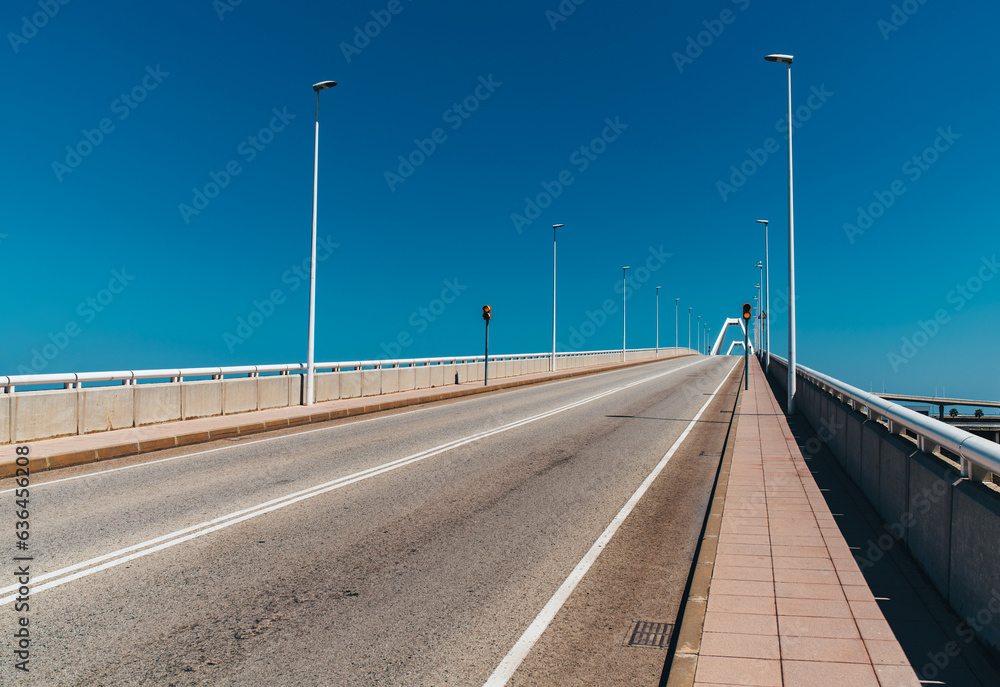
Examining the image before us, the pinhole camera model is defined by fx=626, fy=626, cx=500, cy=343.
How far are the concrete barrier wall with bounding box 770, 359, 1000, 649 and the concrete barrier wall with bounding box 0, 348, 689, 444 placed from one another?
44.1 ft

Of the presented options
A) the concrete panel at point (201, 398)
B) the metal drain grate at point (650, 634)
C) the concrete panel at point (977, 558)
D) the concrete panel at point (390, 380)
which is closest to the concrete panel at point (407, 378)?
the concrete panel at point (390, 380)

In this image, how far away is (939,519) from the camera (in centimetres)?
479

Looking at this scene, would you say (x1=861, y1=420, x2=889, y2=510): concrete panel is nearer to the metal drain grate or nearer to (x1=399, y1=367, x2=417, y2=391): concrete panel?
the metal drain grate

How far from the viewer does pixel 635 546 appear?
640 cm

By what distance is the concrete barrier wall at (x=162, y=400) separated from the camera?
11.7 meters

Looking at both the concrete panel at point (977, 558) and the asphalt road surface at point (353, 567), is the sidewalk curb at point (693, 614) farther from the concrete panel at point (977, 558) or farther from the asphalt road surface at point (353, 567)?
the concrete panel at point (977, 558)

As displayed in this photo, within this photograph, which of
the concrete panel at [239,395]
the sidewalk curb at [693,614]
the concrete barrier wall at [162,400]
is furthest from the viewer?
the concrete panel at [239,395]

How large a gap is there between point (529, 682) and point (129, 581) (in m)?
3.51

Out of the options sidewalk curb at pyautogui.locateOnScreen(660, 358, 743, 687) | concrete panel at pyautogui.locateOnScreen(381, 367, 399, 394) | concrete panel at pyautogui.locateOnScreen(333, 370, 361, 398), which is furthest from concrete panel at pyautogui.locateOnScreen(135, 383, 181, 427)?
sidewalk curb at pyautogui.locateOnScreen(660, 358, 743, 687)

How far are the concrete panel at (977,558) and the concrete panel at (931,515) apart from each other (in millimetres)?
172

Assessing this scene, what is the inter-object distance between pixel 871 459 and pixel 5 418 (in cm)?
1393

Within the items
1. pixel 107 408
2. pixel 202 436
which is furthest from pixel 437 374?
pixel 107 408

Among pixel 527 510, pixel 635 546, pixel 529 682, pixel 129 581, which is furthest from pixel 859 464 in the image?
pixel 129 581

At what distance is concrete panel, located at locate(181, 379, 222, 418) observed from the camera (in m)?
15.0
